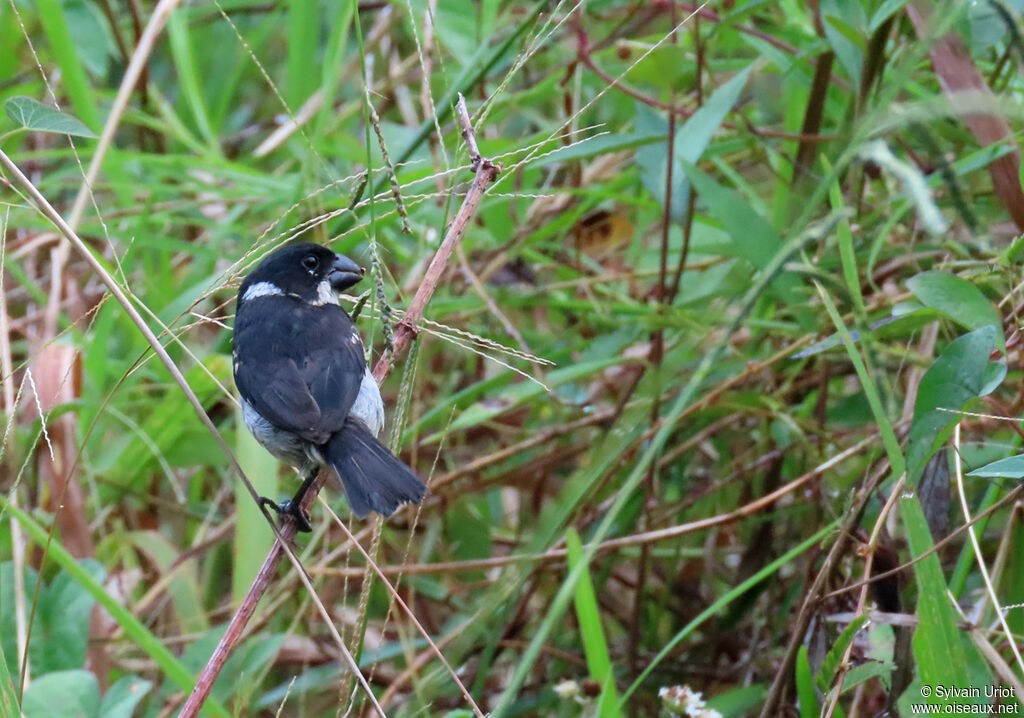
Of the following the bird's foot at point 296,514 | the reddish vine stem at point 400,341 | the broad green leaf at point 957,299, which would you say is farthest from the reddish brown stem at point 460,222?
the broad green leaf at point 957,299

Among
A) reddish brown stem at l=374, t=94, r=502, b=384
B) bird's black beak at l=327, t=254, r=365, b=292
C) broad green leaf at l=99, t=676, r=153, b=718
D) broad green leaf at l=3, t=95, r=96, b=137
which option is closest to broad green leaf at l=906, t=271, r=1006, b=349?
reddish brown stem at l=374, t=94, r=502, b=384

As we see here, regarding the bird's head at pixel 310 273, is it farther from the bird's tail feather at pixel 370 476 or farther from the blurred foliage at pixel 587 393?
the bird's tail feather at pixel 370 476

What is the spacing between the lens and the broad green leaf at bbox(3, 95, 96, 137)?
5.75ft

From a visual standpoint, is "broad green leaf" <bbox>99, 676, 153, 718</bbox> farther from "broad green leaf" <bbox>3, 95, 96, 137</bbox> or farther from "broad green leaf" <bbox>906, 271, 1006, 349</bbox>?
"broad green leaf" <bbox>906, 271, 1006, 349</bbox>

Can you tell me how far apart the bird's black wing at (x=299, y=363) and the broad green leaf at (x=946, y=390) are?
1257 millimetres

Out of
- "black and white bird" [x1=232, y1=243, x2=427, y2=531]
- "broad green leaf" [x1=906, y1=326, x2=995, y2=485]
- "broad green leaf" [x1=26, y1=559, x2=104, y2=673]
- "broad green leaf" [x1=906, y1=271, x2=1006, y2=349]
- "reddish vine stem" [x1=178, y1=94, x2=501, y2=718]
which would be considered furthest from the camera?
"broad green leaf" [x1=26, y1=559, x2=104, y2=673]

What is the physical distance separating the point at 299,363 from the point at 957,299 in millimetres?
1535

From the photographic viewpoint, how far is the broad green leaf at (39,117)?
1754 millimetres

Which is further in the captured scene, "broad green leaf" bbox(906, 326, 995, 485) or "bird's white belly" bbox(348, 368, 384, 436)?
"bird's white belly" bbox(348, 368, 384, 436)

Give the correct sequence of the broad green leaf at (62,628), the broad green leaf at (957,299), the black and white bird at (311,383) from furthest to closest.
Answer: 1. the broad green leaf at (62,628)
2. the black and white bird at (311,383)
3. the broad green leaf at (957,299)

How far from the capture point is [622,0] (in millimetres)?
3836

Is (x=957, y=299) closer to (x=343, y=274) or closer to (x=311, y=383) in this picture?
(x=311, y=383)

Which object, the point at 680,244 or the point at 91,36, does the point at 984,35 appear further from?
the point at 91,36

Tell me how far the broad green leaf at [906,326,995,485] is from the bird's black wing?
4.12ft
